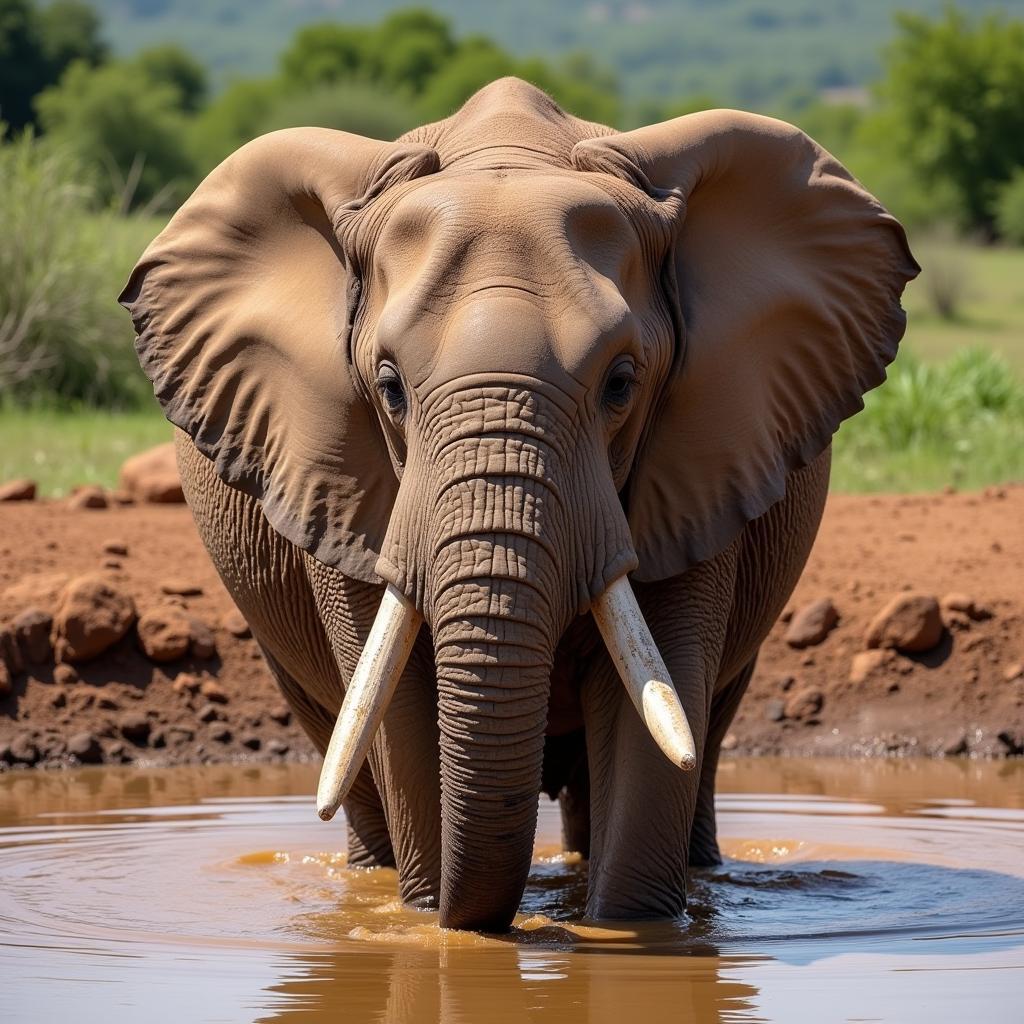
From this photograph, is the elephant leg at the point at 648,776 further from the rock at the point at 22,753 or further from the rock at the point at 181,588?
the rock at the point at 181,588

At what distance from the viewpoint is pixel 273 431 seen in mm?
6105

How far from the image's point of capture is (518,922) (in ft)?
19.7

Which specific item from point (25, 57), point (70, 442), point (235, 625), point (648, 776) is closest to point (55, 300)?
point (70, 442)

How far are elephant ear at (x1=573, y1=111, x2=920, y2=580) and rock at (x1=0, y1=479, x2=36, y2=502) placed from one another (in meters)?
6.79

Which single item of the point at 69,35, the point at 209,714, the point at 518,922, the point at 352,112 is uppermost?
the point at 69,35

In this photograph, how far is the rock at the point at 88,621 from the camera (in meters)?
9.93

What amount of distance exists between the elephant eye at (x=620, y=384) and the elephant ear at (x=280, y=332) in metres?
0.70

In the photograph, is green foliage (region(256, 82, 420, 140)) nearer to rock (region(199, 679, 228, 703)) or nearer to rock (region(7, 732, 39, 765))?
rock (region(199, 679, 228, 703))

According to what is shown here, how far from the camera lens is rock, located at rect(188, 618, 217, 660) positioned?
10.2 meters

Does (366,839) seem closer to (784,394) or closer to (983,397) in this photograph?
(784,394)

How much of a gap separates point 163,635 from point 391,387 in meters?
4.90

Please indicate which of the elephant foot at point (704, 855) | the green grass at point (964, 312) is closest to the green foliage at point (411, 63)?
the green grass at point (964, 312)

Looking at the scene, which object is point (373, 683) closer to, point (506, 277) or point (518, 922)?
point (506, 277)

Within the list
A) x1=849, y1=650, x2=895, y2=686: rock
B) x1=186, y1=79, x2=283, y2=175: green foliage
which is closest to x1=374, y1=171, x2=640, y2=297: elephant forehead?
x1=849, y1=650, x2=895, y2=686: rock
